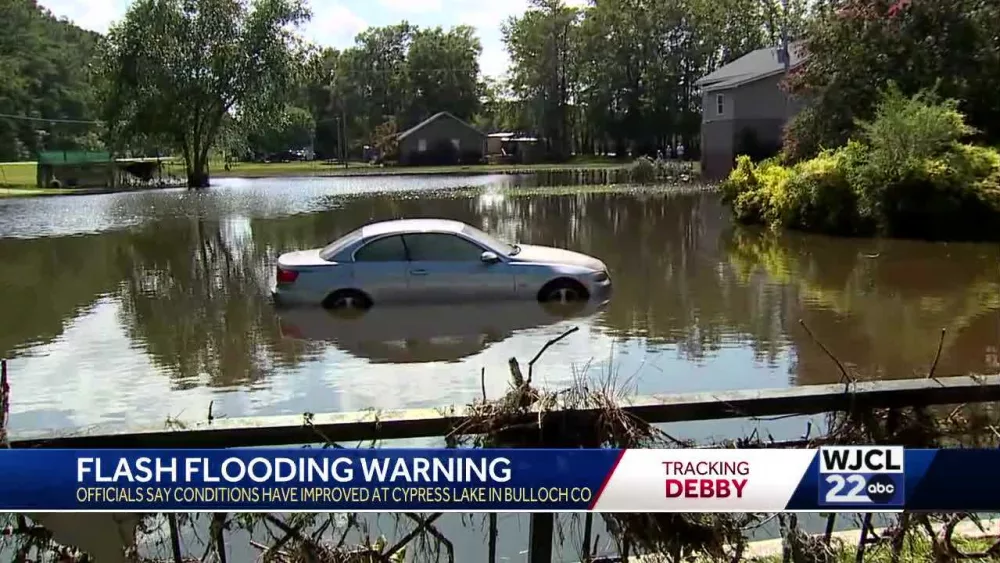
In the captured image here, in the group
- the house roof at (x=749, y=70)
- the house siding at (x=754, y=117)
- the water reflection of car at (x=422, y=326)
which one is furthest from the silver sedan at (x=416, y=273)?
the house roof at (x=749, y=70)

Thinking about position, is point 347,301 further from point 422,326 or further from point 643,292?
point 643,292

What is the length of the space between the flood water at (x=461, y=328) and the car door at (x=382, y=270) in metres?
0.56

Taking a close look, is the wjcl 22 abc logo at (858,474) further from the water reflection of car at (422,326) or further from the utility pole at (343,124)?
the utility pole at (343,124)

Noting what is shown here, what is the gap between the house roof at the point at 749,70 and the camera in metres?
56.0

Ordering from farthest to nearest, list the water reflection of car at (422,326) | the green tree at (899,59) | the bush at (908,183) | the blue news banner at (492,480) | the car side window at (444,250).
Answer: the green tree at (899,59), the bush at (908,183), the car side window at (444,250), the water reflection of car at (422,326), the blue news banner at (492,480)

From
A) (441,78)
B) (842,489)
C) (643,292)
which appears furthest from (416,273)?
(441,78)

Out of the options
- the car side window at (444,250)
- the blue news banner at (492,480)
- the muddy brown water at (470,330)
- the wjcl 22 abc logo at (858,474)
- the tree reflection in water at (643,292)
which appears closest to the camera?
the blue news banner at (492,480)

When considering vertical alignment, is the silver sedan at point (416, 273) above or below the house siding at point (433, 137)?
below

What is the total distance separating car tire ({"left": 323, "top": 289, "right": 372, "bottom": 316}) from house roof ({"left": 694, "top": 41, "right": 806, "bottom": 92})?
1817 inches

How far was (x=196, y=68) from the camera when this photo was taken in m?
52.7

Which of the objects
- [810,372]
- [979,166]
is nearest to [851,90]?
[979,166]

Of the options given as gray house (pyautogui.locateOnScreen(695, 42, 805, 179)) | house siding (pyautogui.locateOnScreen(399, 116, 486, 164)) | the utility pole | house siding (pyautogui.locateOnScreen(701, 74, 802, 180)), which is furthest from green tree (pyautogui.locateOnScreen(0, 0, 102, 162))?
house siding (pyautogui.locateOnScreen(701, 74, 802, 180))

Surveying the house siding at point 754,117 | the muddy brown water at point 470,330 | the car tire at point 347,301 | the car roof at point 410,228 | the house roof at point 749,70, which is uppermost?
the house roof at point 749,70

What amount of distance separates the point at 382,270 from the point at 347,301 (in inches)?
28.3
